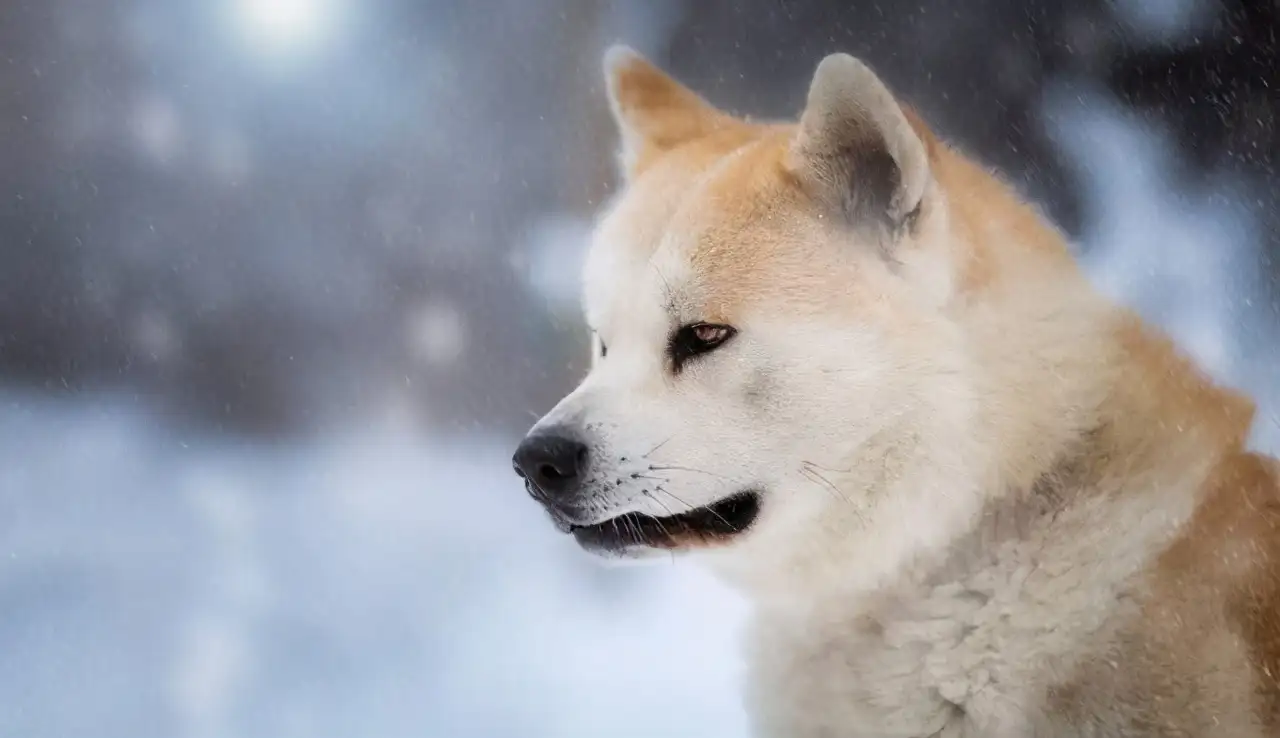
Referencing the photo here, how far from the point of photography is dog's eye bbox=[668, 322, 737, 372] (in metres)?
0.87

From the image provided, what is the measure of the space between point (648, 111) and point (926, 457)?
526 millimetres

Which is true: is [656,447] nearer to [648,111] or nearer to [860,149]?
[860,149]

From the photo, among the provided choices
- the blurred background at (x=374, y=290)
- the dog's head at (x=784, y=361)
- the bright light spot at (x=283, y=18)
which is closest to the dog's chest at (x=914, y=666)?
the dog's head at (x=784, y=361)

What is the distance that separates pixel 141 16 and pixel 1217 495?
68.9 inches

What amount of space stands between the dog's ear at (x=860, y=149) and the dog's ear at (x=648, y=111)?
0.80 ft

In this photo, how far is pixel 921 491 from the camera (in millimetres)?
870

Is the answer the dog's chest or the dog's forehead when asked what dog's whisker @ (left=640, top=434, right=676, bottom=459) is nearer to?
the dog's forehead

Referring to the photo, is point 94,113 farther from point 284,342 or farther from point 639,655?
point 639,655

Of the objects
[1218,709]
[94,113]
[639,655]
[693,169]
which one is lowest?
[1218,709]

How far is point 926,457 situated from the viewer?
0.86 metres

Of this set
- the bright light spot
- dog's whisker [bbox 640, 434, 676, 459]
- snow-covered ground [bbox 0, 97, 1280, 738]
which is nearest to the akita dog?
dog's whisker [bbox 640, 434, 676, 459]

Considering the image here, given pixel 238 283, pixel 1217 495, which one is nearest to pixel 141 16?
pixel 238 283

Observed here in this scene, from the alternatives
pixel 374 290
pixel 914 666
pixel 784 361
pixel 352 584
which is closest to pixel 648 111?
pixel 784 361

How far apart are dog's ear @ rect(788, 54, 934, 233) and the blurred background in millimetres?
627
